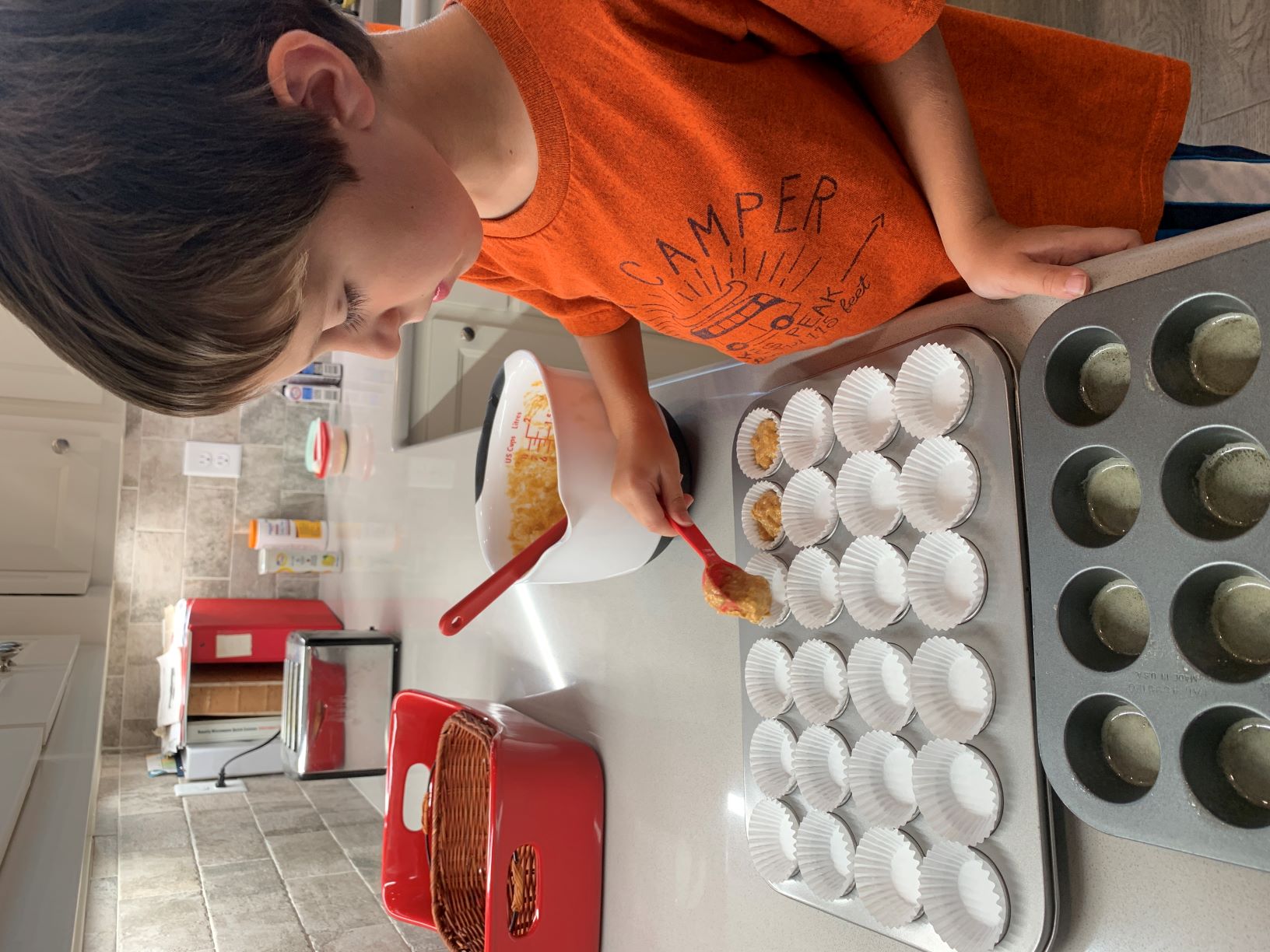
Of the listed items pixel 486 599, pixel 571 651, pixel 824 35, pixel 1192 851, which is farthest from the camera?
pixel 571 651

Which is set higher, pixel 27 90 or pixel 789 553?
pixel 27 90

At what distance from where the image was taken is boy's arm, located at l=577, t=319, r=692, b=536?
0.88 meters

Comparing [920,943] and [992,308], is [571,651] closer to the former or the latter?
[920,943]

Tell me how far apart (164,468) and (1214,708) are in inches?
124

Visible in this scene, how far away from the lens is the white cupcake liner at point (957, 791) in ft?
1.94

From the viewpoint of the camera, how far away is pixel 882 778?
2.23 ft

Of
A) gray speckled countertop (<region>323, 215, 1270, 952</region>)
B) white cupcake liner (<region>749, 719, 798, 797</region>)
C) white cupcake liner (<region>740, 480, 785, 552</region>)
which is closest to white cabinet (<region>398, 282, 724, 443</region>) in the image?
gray speckled countertop (<region>323, 215, 1270, 952</region>)

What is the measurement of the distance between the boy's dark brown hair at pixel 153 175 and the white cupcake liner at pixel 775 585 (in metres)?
0.45

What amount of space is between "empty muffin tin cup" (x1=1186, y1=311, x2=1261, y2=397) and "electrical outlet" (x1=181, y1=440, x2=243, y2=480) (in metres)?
3.04

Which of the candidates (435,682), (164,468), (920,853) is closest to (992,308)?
(920,853)

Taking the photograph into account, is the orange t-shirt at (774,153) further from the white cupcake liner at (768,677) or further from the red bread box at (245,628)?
the red bread box at (245,628)

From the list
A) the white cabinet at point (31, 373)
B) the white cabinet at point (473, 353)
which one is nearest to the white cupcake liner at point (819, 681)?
the white cabinet at point (473, 353)

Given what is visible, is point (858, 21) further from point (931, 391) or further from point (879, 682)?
point (879, 682)

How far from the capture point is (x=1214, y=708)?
45 centimetres
